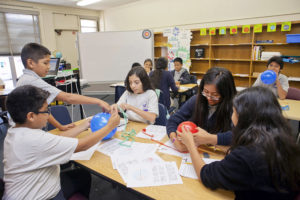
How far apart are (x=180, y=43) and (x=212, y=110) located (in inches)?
189

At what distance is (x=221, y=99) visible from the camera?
148 cm

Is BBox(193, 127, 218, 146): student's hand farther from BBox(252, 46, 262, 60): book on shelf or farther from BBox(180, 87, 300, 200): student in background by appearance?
BBox(252, 46, 262, 60): book on shelf

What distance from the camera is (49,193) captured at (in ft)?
3.61

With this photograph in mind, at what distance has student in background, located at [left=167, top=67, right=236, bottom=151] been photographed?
Result: 133cm

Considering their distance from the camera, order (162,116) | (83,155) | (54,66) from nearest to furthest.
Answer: (83,155) → (162,116) → (54,66)

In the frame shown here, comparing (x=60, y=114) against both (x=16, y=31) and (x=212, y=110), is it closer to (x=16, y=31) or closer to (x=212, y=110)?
(x=212, y=110)

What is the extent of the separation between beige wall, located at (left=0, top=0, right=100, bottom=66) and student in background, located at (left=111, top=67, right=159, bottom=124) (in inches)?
245

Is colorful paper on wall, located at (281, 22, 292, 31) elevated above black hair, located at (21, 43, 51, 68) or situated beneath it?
elevated above

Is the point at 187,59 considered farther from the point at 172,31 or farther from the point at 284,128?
the point at 284,128

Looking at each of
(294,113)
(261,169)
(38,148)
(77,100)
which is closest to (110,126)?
(38,148)

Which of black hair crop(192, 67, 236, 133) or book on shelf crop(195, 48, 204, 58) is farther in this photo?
book on shelf crop(195, 48, 204, 58)

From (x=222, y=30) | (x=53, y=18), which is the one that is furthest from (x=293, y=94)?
(x=53, y=18)

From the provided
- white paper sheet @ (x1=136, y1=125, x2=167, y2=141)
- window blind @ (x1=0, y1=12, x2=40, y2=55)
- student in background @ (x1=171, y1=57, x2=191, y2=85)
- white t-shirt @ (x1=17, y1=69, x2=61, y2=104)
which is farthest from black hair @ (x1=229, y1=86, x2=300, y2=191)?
window blind @ (x1=0, y1=12, x2=40, y2=55)

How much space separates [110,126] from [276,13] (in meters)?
5.32
